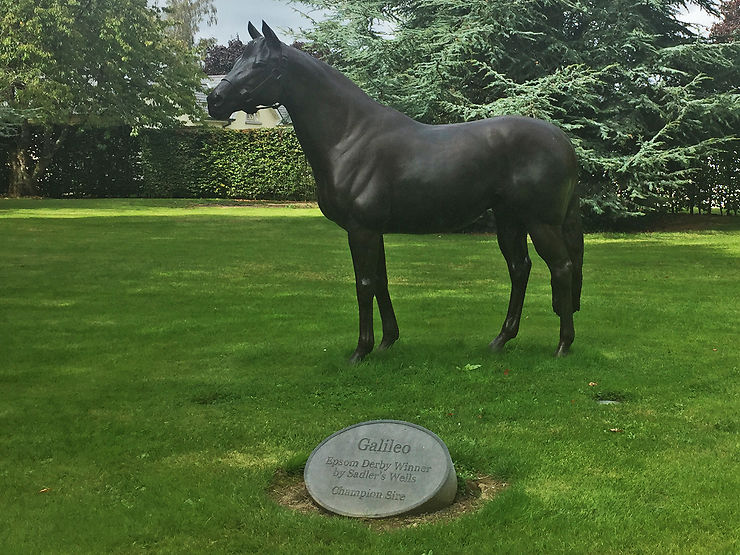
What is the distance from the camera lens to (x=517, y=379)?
5.84 meters

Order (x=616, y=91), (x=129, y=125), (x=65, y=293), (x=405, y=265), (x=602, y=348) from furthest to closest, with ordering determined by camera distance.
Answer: (x=129, y=125)
(x=616, y=91)
(x=405, y=265)
(x=65, y=293)
(x=602, y=348)

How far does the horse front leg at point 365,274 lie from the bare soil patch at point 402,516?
221 cm

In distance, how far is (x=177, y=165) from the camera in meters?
29.2

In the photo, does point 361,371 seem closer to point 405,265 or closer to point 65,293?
point 65,293

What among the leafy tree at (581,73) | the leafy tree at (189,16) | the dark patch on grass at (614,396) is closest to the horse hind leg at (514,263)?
the dark patch on grass at (614,396)

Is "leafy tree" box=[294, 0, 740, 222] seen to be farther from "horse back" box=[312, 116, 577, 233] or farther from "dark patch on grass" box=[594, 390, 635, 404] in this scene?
"dark patch on grass" box=[594, 390, 635, 404]

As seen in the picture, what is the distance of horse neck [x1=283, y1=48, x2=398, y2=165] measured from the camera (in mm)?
6055

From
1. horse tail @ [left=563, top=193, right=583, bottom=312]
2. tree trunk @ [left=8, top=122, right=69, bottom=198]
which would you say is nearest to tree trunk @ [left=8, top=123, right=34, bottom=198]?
tree trunk @ [left=8, top=122, right=69, bottom=198]

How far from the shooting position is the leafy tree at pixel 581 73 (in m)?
17.0

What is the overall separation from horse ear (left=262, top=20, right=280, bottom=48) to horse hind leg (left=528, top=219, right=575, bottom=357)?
8.09 feet

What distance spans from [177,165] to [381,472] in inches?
1065

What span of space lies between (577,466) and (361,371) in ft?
7.50

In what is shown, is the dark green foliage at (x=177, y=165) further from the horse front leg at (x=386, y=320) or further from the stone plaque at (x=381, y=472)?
the stone plaque at (x=381, y=472)

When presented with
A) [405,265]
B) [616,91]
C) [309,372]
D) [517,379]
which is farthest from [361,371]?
[616,91]
